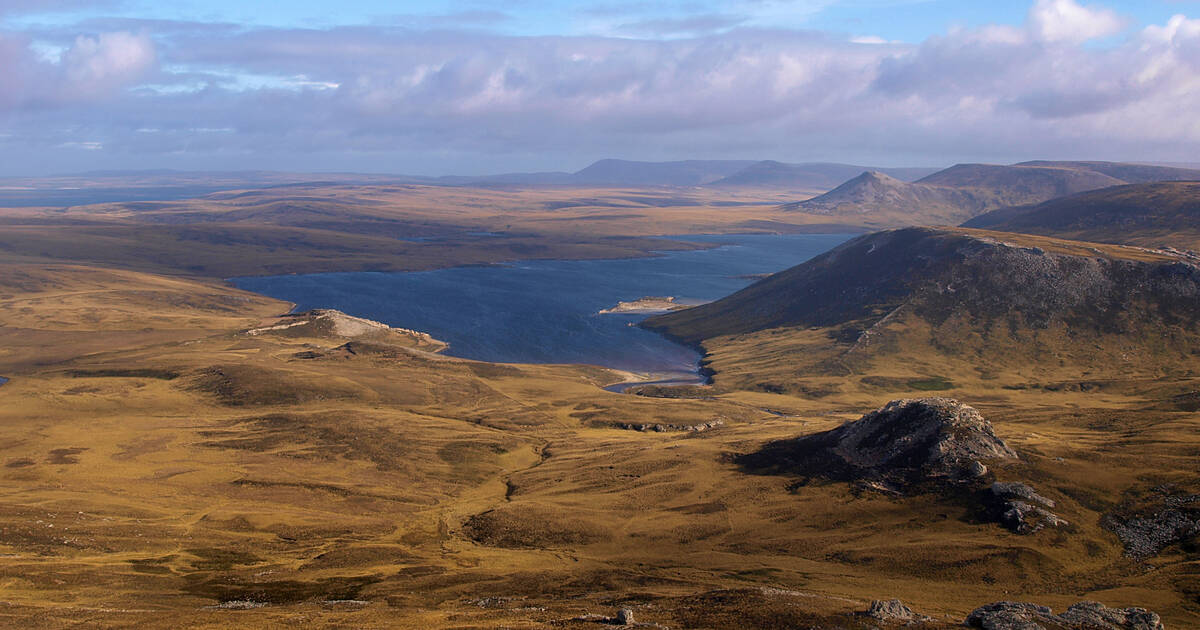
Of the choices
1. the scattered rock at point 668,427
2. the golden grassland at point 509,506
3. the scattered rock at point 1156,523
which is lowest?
the scattered rock at point 668,427

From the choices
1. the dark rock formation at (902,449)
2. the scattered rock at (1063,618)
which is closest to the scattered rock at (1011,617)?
the scattered rock at (1063,618)

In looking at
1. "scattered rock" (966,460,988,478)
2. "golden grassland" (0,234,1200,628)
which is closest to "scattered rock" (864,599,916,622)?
"golden grassland" (0,234,1200,628)

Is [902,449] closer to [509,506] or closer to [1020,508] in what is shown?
[1020,508]

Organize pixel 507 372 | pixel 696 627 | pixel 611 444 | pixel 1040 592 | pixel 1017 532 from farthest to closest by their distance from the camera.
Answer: pixel 507 372
pixel 611 444
pixel 1017 532
pixel 1040 592
pixel 696 627

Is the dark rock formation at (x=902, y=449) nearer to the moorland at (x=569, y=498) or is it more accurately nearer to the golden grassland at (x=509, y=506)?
the moorland at (x=569, y=498)

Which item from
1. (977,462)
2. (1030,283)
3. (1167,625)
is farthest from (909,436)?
(1030,283)

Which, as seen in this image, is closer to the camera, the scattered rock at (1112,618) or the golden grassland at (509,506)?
the scattered rock at (1112,618)

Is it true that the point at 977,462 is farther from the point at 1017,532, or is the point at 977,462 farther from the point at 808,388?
the point at 808,388
